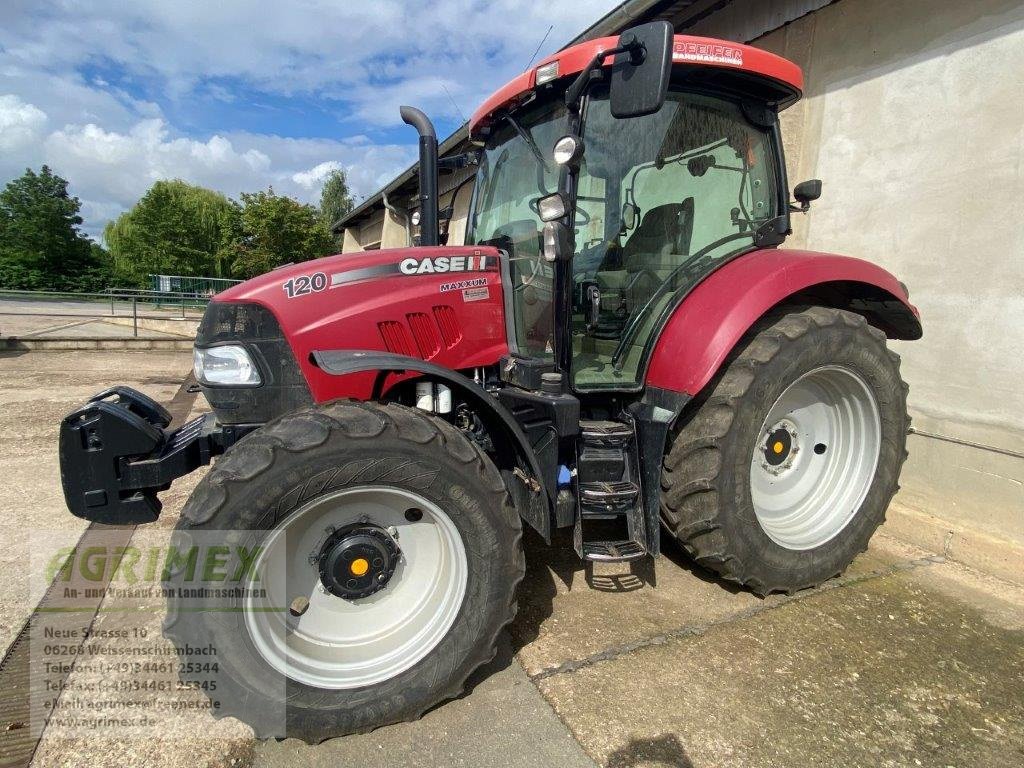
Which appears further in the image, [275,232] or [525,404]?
[275,232]

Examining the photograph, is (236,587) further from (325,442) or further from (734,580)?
(734,580)

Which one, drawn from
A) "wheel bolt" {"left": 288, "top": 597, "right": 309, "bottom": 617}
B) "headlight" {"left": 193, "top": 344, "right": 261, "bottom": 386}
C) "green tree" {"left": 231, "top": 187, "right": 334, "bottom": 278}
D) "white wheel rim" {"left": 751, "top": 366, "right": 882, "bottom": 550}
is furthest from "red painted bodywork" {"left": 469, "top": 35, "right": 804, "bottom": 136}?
"green tree" {"left": 231, "top": 187, "right": 334, "bottom": 278}

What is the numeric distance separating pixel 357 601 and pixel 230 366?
1.01 metres

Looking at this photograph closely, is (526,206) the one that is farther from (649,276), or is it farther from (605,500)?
(605,500)

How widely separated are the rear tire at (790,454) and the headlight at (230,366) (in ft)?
5.74

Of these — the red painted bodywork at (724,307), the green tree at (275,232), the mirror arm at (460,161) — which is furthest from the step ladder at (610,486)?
the green tree at (275,232)

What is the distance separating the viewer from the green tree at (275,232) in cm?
2712

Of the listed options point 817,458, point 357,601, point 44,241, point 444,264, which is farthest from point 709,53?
point 44,241

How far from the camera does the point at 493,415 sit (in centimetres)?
225

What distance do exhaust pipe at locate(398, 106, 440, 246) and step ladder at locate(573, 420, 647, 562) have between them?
151cm

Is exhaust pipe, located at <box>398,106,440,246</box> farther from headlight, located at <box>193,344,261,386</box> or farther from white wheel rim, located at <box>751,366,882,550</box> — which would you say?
white wheel rim, located at <box>751,366,882,550</box>

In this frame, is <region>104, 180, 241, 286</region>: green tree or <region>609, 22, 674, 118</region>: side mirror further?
<region>104, 180, 241, 286</region>: green tree

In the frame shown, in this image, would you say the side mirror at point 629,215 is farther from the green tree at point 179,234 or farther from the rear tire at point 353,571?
the green tree at point 179,234

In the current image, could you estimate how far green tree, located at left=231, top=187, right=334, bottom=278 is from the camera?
89.0 feet
